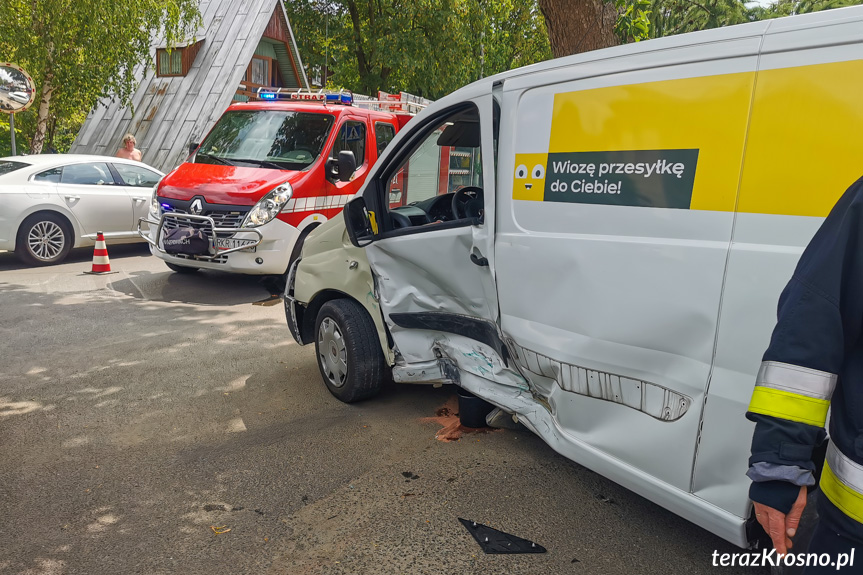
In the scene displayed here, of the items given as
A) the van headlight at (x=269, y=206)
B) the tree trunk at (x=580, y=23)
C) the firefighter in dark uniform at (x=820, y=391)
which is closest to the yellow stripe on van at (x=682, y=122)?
the firefighter in dark uniform at (x=820, y=391)

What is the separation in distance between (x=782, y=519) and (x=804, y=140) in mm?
1142

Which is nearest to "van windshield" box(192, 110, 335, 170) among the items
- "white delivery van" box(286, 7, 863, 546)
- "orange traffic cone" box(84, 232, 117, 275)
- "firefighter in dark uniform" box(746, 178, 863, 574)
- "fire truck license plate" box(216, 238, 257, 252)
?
"fire truck license plate" box(216, 238, 257, 252)

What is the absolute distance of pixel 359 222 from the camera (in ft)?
13.6

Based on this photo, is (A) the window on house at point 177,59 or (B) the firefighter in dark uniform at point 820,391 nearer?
(B) the firefighter in dark uniform at point 820,391

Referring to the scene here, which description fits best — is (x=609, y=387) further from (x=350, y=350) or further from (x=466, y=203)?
(x=350, y=350)

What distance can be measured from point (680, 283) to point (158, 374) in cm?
396

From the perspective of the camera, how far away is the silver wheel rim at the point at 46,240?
897cm

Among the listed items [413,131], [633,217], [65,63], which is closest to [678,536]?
[633,217]

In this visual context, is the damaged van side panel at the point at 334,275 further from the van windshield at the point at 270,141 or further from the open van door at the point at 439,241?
the van windshield at the point at 270,141

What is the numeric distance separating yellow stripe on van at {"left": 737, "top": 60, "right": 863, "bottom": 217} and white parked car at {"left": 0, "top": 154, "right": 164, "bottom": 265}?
8952mm

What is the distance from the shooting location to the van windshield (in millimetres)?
8047

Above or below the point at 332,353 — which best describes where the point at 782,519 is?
above

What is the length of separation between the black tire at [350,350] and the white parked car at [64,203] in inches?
241

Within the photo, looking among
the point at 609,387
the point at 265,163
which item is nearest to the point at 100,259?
the point at 265,163
